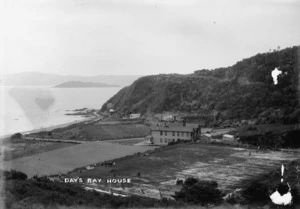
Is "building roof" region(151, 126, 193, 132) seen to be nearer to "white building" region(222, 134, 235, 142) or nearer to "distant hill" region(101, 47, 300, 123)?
"white building" region(222, 134, 235, 142)

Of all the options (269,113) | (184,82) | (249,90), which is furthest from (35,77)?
(269,113)

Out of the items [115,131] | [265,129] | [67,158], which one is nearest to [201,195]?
[67,158]

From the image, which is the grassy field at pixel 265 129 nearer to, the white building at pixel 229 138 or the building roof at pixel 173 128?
the white building at pixel 229 138

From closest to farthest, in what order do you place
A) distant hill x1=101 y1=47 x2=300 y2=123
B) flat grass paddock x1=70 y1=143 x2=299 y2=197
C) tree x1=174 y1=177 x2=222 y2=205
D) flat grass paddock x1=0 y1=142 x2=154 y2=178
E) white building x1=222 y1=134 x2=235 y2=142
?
1. tree x1=174 y1=177 x2=222 y2=205
2. flat grass paddock x1=70 y1=143 x2=299 y2=197
3. flat grass paddock x1=0 y1=142 x2=154 y2=178
4. white building x1=222 y1=134 x2=235 y2=142
5. distant hill x1=101 y1=47 x2=300 y2=123

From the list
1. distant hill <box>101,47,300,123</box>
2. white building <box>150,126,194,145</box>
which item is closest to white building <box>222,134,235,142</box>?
white building <box>150,126,194,145</box>

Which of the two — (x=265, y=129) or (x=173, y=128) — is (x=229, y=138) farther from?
(x=173, y=128)

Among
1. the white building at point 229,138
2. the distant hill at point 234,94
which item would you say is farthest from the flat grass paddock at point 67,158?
the distant hill at point 234,94
